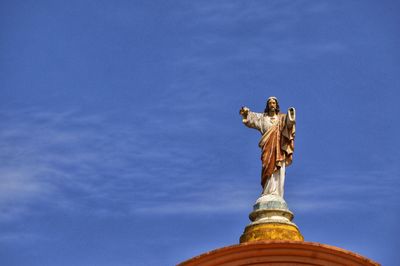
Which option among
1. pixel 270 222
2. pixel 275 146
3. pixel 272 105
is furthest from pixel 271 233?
pixel 272 105

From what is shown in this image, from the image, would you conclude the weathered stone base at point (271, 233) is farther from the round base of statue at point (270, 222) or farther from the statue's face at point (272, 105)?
the statue's face at point (272, 105)

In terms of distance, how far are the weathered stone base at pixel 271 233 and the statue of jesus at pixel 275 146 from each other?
0.81m

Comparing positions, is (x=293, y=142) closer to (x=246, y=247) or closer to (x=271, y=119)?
(x=271, y=119)

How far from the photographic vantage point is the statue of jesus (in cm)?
1989

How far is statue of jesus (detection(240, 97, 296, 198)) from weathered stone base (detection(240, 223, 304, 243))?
811mm

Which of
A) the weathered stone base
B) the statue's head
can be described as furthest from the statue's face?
the weathered stone base

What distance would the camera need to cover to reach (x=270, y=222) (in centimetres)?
1927

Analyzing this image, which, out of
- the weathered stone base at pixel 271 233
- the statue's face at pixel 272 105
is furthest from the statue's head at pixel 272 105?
the weathered stone base at pixel 271 233

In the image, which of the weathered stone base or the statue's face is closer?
the weathered stone base

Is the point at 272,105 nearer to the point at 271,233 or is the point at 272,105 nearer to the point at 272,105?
the point at 272,105

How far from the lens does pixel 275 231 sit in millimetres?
19109

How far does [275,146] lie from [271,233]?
192cm

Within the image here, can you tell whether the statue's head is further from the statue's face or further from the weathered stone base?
the weathered stone base

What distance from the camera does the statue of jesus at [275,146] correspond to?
19.9 metres
